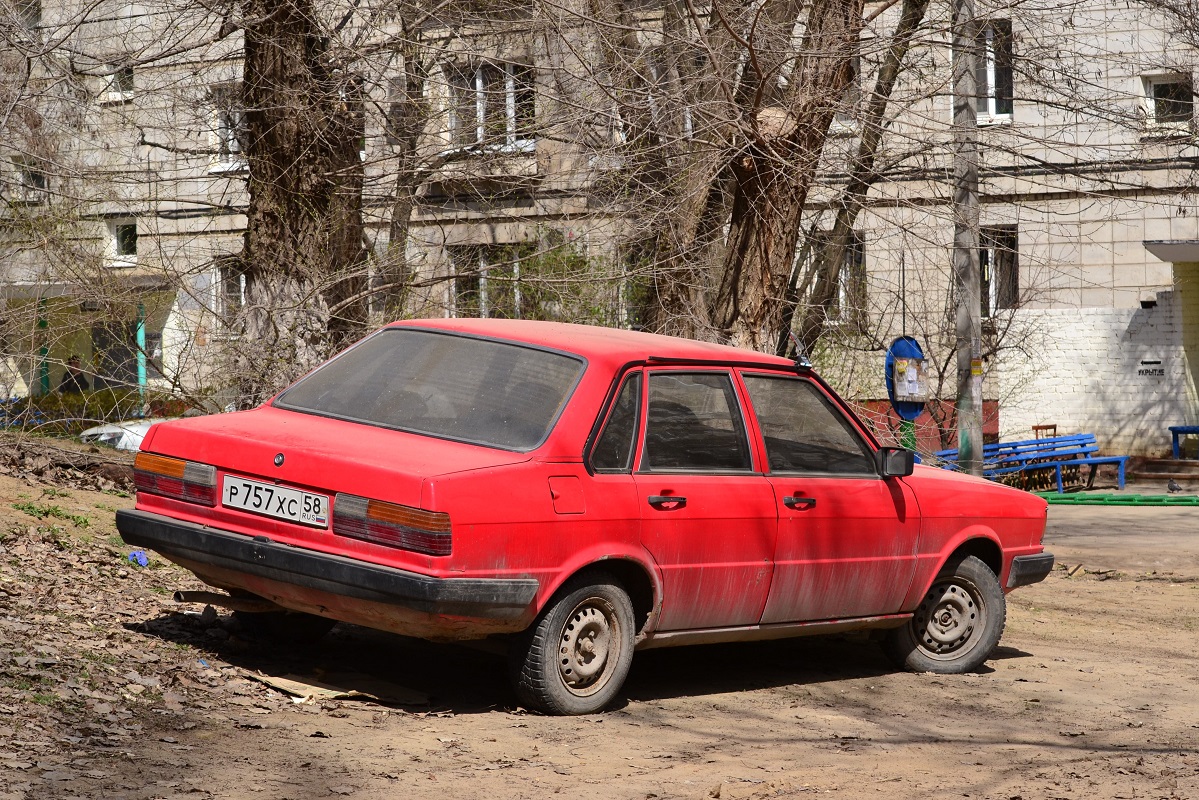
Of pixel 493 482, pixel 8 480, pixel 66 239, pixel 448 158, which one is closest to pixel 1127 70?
pixel 448 158

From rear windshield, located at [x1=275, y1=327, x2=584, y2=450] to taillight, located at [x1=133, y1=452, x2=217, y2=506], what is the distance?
0.56m

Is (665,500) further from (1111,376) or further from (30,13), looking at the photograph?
(1111,376)

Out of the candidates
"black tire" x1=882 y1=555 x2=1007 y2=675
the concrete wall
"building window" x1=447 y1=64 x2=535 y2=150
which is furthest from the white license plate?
the concrete wall

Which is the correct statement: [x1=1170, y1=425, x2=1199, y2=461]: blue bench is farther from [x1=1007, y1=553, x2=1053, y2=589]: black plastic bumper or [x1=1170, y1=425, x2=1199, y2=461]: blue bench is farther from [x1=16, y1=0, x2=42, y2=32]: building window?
[x1=16, y1=0, x2=42, y2=32]: building window

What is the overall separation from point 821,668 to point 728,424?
73.4 inches

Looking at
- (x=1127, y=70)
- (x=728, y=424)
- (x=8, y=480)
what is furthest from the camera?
(x=1127, y=70)

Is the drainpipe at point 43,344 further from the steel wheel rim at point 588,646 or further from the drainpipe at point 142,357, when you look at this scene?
the steel wheel rim at point 588,646

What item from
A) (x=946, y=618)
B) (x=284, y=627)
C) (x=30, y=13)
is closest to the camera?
(x=284, y=627)

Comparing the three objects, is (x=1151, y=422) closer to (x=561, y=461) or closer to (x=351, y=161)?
(x=351, y=161)

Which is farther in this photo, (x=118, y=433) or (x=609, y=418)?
(x=118, y=433)

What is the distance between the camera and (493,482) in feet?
17.6

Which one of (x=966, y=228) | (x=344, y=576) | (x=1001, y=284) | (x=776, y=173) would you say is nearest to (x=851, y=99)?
(x=776, y=173)

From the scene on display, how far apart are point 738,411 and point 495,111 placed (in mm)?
6756

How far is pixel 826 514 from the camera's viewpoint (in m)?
6.70
